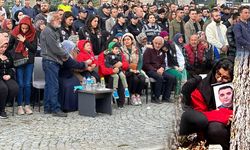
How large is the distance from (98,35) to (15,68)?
8.74 ft

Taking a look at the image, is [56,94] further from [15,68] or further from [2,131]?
[2,131]

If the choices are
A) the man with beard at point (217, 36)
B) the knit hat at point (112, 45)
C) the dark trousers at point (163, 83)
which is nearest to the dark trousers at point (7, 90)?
the knit hat at point (112, 45)

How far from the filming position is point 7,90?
9195 mm

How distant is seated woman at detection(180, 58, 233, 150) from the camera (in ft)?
18.5

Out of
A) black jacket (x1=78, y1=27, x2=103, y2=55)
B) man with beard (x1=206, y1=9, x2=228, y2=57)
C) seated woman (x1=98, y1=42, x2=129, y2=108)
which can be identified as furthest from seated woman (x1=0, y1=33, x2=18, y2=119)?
man with beard (x1=206, y1=9, x2=228, y2=57)

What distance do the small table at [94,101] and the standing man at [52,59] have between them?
1.33ft

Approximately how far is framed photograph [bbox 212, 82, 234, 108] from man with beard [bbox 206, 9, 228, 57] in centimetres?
736

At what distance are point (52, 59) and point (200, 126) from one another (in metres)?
4.58

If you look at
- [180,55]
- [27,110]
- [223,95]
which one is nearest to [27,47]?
[27,110]

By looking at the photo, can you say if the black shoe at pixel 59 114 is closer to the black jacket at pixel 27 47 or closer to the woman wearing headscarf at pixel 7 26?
the black jacket at pixel 27 47

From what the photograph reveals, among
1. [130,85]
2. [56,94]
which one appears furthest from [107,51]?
[56,94]

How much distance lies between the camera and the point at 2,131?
327 inches

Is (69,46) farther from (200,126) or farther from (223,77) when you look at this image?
(200,126)

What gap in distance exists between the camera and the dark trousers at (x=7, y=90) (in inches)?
360
